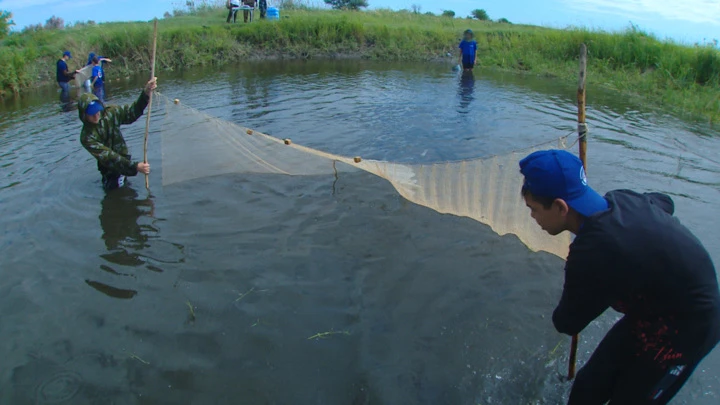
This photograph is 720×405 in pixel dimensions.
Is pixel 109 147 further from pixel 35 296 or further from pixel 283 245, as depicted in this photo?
pixel 283 245

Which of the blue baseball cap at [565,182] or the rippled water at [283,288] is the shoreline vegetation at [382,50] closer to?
the rippled water at [283,288]

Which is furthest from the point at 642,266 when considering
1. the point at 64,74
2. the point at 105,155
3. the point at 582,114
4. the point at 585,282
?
the point at 64,74

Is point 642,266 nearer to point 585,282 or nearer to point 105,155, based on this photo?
point 585,282

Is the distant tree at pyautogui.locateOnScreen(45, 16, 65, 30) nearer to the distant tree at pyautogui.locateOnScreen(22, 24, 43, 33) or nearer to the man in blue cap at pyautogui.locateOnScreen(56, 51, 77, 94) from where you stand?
the distant tree at pyautogui.locateOnScreen(22, 24, 43, 33)

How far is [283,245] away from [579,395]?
3.54 metres

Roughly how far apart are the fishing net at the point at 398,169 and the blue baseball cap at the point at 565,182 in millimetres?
2363

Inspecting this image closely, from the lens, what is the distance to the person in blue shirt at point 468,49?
53.1 ft

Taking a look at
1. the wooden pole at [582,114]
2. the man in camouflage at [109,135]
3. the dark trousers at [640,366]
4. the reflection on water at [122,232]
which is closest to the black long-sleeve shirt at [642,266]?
the dark trousers at [640,366]

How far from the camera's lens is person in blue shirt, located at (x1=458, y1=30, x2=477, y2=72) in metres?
16.2

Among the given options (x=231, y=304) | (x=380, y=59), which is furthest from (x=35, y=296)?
(x=380, y=59)

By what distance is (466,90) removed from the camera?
575 inches

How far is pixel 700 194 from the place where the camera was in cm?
666

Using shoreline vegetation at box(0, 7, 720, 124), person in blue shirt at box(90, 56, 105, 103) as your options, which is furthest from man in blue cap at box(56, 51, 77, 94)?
shoreline vegetation at box(0, 7, 720, 124)

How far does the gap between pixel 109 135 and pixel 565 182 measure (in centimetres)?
651
